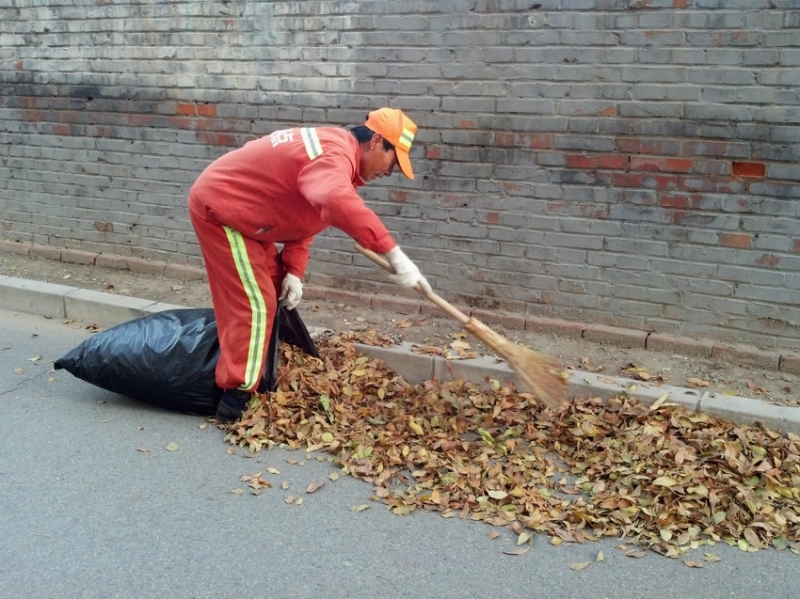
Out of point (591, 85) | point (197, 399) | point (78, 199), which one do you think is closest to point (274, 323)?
point (197, 399)

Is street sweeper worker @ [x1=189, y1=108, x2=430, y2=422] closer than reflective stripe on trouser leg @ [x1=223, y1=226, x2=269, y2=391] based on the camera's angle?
Yes

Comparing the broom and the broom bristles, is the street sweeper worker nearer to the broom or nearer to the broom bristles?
the broom

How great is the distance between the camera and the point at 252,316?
395cm

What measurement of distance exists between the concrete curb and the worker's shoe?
92 centimetres

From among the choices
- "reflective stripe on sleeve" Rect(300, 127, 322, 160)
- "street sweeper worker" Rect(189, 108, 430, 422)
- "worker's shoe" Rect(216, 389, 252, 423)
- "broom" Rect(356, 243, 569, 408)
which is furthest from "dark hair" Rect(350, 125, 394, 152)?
"worker's shoe" Rect(216, 389, 252, 423)

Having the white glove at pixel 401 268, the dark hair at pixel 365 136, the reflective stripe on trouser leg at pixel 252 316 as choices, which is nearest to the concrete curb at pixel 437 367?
the reflective stripe on trouser leg at pixel 252 316

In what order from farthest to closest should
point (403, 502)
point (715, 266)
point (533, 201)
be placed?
point (533, 201)
point (715, 266)
point (403, 502)

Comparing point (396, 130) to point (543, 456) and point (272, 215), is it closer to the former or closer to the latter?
point (272, 215)

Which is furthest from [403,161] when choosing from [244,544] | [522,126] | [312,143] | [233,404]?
[244,544]

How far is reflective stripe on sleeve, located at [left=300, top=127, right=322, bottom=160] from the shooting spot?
11.5 feet

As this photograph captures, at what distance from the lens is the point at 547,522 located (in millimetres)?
3154

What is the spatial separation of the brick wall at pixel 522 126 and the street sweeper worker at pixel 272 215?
3.99ft

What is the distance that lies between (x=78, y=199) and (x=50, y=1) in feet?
5.32

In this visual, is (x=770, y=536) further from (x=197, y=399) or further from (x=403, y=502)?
(x=197, y=399)
